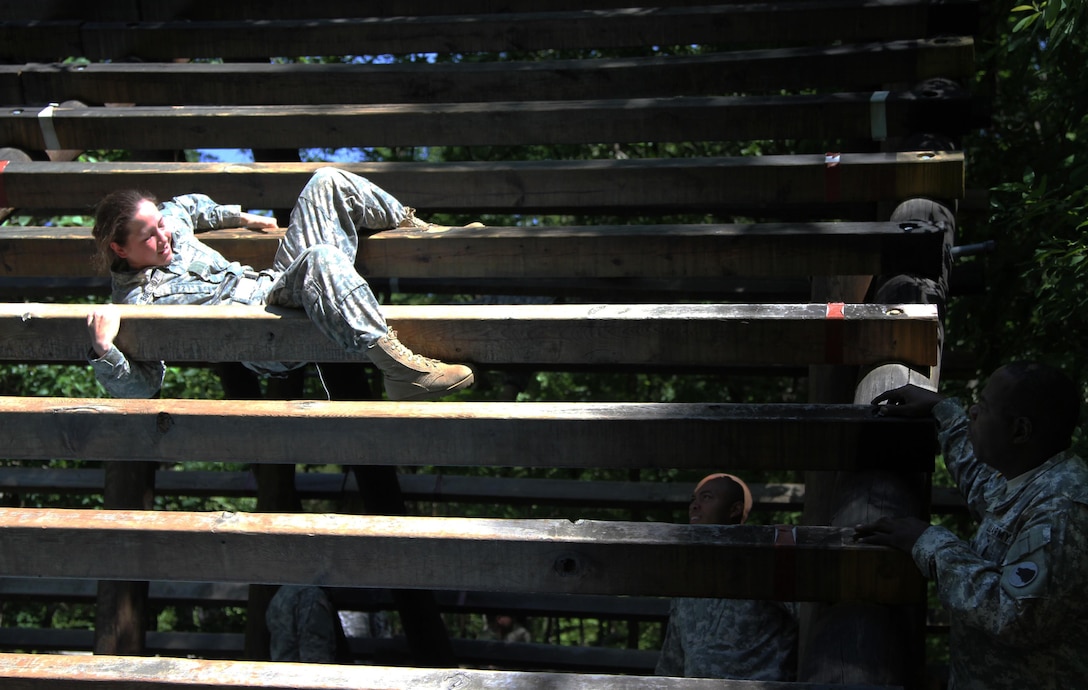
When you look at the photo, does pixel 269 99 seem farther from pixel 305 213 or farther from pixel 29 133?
pixel 305 213

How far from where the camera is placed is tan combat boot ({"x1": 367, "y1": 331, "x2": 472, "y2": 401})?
3.46m

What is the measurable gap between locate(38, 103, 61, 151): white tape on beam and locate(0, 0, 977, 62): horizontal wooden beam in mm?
819

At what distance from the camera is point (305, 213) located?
13.5ft

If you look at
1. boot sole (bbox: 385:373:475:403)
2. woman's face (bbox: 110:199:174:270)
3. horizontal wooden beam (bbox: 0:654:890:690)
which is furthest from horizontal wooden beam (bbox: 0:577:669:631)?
horizontal wooden beam (bbox: 0:654:890:690)

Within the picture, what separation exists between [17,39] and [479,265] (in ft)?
9.63

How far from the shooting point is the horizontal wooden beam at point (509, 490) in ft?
20.6

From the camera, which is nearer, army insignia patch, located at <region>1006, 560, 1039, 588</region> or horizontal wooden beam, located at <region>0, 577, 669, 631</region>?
army insignia patch, located at <region>1006, 560, 1039, 588</region>

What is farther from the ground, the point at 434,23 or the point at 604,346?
the point at 434,23

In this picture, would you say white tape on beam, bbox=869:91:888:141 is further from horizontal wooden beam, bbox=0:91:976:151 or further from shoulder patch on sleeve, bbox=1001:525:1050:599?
shoulder patch on sleeve, bbox=1001:525:1050:599

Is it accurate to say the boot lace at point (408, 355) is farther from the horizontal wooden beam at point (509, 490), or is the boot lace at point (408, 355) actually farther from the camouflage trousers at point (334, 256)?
the horizontal wooden beam at point (509, 490)

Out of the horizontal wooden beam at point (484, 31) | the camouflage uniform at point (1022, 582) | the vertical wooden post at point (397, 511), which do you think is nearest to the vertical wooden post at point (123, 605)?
the vertical wooden post at point (397, 511)

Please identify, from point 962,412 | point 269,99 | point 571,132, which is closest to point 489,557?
point 962,412

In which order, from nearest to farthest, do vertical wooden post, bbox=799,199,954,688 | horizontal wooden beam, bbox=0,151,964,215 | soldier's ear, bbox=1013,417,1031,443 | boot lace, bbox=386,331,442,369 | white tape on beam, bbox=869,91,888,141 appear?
soldier's ear, bbox=1013,417,1031,443, vertical wooden post, bbox=799,199,954,688, boot lace, bbox=386,331,442,369, horizontal wooden beam, bbox=0,151,964,215, white tape on beam, bbox=869,91,888,141

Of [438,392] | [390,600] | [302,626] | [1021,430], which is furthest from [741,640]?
[390,600]
